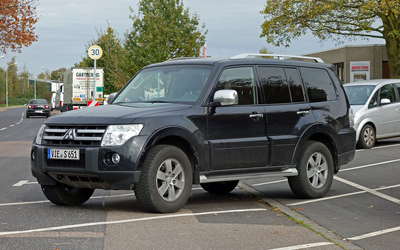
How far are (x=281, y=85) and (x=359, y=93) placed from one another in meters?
8.87

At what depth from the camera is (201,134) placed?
24.4ft

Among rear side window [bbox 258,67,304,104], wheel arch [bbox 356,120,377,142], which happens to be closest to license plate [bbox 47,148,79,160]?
rear side window [bbox 258,67,304,104]

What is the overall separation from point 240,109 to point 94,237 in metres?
2.82

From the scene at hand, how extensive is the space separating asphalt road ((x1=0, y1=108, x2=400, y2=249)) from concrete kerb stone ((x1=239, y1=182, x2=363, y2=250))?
1 cm

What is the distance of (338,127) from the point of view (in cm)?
906

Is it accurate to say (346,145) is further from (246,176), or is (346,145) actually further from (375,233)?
(375,233)

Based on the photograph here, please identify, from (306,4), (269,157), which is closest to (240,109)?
(269,157)

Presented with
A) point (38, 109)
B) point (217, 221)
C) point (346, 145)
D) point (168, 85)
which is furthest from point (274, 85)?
point (38, 109)

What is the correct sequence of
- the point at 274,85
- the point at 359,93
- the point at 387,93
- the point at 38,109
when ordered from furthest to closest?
the point at 38,109
the point at 387,93
the point at 359,93
the point at 274,85

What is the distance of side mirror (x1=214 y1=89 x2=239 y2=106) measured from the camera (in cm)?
745

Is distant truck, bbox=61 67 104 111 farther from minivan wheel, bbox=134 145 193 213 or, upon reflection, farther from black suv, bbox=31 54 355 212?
minivan wheel, bbox=134 145 193 213

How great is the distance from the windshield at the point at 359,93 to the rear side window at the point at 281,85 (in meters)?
→ 8.24

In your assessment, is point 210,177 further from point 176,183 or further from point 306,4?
point 306,4

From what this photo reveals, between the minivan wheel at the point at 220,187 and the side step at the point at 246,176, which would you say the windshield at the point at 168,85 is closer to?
the side step at the point at 246,176
